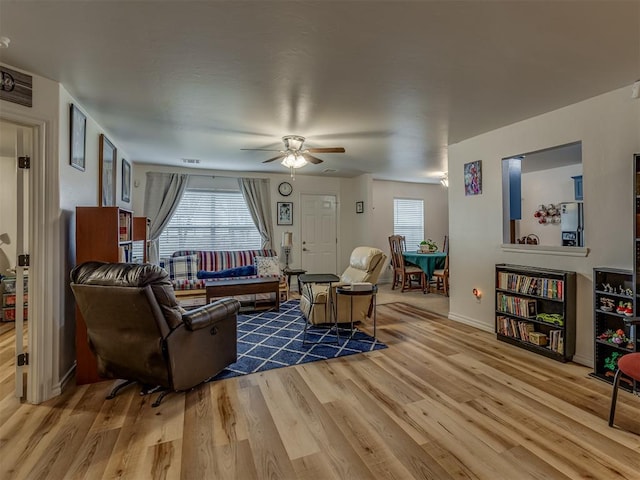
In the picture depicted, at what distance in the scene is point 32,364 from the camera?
236 centimetres

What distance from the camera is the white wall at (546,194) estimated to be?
5734 millimetres

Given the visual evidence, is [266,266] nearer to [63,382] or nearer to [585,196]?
[63,382]

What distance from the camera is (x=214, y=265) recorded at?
561 centimetres

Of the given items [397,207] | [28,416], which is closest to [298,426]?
[28,416]

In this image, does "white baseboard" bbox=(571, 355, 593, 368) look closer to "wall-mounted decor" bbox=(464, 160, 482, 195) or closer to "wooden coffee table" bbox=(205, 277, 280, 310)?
"wall-mounted decor" bbox=(464, 160, 482, 195)

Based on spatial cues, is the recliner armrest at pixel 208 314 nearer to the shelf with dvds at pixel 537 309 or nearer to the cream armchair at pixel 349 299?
the cream armchair at pixel 349 299

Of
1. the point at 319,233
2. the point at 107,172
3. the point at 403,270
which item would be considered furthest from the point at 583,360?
the point at 107,172

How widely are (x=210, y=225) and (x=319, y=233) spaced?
227 centimetres

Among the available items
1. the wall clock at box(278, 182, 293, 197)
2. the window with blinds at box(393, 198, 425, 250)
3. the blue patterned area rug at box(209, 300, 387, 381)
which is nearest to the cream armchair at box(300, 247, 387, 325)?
the blue patterned area rug at box(209, 300, 387, 381)

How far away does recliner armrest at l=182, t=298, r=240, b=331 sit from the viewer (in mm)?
2377

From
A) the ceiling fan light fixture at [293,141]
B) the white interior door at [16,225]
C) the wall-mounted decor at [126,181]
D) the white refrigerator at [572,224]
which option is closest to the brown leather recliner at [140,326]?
the white interior door at [16,225]

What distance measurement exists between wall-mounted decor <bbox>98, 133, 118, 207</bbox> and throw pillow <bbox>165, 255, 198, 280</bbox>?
1.45 m

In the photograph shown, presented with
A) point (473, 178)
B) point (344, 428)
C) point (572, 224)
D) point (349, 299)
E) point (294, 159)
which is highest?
point (294, 159)

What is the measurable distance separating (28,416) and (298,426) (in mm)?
1842
